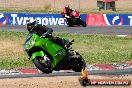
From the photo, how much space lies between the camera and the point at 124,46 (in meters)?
20.2

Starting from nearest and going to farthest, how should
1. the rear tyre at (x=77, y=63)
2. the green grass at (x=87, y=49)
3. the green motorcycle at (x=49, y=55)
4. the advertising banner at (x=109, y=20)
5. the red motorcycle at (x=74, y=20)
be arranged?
the green motorcycle at (x=49, y=55), the rear tyre at (x=77, y=63), the green grass at (x=87, y=49), the red motorcycle at (x=74, y=20), the advertising banner at (x=109, y=20)

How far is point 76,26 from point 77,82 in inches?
860

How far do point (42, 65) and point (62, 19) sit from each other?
2207cm

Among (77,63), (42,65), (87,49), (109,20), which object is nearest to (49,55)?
(42,65)

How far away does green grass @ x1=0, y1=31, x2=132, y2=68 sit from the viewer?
14825mm

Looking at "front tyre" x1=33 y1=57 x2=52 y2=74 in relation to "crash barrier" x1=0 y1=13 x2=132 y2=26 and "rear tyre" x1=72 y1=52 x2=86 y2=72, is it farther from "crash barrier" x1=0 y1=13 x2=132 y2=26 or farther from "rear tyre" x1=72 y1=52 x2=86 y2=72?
"crash barrier" x1=0 y1=13 x2=132 y2=26

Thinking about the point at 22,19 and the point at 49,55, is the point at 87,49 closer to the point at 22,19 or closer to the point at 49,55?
the point at 49,55

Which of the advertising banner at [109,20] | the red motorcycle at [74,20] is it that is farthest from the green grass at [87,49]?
the advertising banner at [109,20]

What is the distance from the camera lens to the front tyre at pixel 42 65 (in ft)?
36.1

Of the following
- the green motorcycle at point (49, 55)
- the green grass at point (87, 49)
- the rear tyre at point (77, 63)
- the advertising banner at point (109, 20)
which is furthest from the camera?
the advertising banner at point (109, 20)

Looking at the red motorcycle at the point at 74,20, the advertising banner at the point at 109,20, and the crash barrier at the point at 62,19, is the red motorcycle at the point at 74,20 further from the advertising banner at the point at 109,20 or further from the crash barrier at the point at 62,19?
the advertising banner at the point at 109,20

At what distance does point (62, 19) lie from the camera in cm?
3300

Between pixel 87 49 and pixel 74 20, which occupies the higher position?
pixel 74 20

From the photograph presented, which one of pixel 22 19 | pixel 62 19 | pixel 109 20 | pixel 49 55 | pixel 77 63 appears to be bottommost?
pixel 109 20
